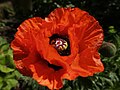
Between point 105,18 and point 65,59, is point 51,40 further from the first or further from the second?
point 105,18

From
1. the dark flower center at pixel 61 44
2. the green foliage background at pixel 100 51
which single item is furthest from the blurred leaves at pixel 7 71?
the dark flower center at pixel 61 44

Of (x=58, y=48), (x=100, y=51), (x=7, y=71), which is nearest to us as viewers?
(x=58, y=48)

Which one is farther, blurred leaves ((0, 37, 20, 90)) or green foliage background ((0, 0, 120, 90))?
blurred leaves ((0, 37, 20, 90))

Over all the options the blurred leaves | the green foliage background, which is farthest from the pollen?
the blurred leaves

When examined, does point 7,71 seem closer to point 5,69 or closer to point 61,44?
point 5,69

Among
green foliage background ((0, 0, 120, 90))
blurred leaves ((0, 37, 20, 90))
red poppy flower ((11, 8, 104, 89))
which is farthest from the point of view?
blurred leaves ((0, 37, 20, 90))

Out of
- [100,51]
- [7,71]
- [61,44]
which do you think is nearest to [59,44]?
[61,44]

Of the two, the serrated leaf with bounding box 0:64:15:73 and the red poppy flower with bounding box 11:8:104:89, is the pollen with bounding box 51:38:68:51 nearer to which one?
the red poppy flower with bounding box 11:8:104:89

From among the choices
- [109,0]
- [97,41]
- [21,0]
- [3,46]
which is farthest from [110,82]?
[21,0]
